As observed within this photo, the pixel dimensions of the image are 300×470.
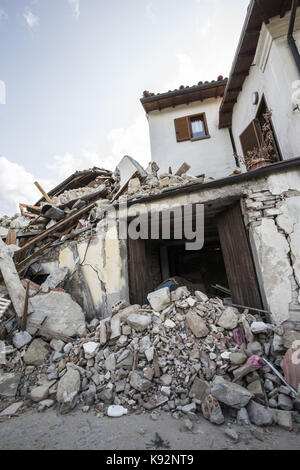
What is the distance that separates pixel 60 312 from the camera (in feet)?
12.2

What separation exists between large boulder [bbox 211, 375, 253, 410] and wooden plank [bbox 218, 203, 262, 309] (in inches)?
66.2

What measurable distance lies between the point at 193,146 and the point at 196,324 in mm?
7068

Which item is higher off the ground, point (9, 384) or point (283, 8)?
point (283, 8)

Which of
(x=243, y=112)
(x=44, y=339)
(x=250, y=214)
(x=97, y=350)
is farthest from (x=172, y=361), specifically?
(x=243, y=112)

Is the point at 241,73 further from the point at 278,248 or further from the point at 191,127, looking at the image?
the point at 278,248

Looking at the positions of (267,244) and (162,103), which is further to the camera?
(162,103)

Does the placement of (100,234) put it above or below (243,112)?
below

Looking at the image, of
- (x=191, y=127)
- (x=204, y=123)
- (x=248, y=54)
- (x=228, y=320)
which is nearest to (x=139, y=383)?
(x=228, y=320)

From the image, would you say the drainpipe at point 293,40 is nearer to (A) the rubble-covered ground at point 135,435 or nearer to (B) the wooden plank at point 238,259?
(B) the wooden plank at point 238,259

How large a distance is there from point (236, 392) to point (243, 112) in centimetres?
750

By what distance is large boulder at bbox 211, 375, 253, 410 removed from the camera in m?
2.03

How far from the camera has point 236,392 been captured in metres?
2.05

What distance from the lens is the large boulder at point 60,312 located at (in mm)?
3570
